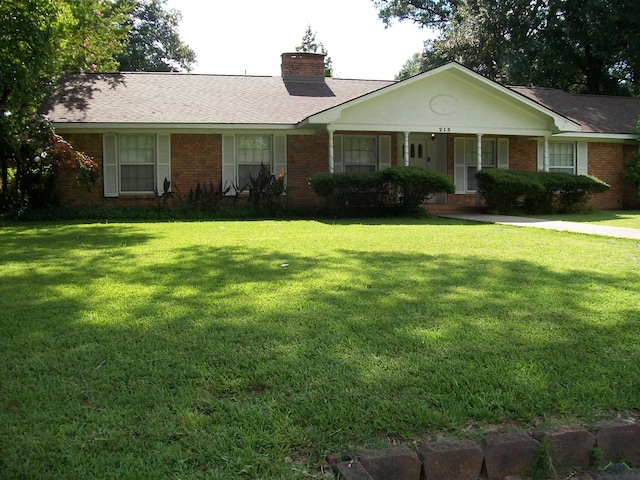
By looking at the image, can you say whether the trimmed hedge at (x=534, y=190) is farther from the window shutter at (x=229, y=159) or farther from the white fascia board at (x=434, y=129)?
the window shutter at (x=229, y=159)

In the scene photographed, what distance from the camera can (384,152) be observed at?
18391 millimetres

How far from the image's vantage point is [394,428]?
2721 mm

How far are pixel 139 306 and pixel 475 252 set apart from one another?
15.5 feet

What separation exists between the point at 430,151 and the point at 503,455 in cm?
1762

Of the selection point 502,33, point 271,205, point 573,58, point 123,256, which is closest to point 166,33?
point 502,33

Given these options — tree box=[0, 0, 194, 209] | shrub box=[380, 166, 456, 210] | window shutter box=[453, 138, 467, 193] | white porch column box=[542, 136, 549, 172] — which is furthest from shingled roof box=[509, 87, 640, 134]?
tree box=[0, 0, 194, 209]

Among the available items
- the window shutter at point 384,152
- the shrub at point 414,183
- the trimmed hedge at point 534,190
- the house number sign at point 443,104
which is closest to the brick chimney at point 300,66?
the window shutter at point 384,152

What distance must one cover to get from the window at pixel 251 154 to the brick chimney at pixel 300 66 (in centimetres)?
437

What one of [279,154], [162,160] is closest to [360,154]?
[279,154]

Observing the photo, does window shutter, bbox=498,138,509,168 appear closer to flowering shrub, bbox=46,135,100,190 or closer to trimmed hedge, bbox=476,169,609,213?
trimmed hedge, bbox=476,169,609,213

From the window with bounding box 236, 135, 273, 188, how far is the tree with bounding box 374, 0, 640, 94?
51.0ft

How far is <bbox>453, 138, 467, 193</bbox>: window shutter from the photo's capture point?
19.0m

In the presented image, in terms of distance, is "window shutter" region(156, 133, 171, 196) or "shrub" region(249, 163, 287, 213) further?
"window shutter" region(156, 133, 171, 196)

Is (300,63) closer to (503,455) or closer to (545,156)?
(545,156)
